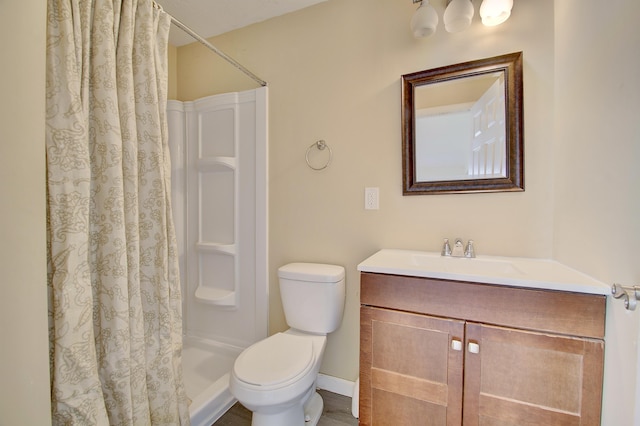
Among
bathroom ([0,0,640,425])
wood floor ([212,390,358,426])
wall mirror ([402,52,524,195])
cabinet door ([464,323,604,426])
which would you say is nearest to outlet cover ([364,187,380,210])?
bathroom ([0,0,640,425])

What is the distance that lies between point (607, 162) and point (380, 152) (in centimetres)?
93

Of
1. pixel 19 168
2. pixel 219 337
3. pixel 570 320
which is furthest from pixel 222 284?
pixel 570 320

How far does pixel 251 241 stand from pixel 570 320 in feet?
5.60

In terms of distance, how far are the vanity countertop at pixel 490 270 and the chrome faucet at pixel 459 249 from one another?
3cm

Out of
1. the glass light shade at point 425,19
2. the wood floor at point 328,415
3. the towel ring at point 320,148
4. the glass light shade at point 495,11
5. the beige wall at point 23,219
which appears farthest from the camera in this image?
the towel ring at point 320,148

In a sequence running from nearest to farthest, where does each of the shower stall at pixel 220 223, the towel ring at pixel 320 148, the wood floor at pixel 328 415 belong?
the wood floor at pixel 328 415
the towel ring at pixel 320 148
the shower stall at pixel 220 223

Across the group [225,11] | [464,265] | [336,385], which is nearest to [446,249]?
[464,265]

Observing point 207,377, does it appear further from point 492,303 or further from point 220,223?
point 492,303

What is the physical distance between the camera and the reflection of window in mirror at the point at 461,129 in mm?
1340

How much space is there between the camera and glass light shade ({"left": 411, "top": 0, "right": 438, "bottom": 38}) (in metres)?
1.34

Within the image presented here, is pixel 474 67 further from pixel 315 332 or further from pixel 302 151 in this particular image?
pixel 315 332

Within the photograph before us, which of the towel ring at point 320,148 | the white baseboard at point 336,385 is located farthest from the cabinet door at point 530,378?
the towel ring at point 320,148

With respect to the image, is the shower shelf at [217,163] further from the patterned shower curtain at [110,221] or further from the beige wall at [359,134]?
the patterned shower curtain at [110,221]

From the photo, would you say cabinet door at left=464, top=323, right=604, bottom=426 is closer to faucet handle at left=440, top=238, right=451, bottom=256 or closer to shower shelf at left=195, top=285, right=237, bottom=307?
faucet handle at left=440, top=238, right=451, bottom=256
